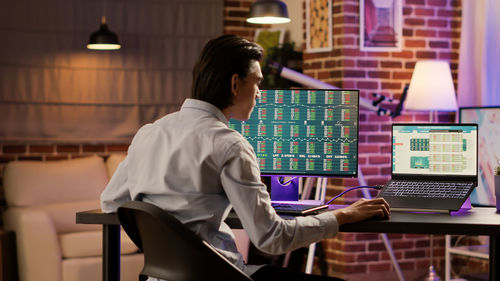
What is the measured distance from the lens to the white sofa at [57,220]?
4469 mm

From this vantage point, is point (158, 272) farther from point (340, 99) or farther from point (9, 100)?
point (9, 100)

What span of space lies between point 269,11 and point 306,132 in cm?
217

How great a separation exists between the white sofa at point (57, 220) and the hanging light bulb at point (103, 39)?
81cm

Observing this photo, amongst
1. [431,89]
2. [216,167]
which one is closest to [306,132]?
[216,167]

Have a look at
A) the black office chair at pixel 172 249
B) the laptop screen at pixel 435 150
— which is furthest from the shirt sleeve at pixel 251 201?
the laptop screen at pixel 435 150

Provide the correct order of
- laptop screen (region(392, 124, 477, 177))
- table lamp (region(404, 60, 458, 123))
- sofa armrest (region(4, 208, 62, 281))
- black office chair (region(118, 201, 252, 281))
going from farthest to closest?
table lamp (region(404, 60, 458, 123)) < sofa armrest (region(4, 208, 62, 281)) < laptop screen (region(392, 124, 477, 177)) < black office chair (region(118, 201, 252, 281))

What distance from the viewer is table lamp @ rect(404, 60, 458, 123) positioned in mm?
4645

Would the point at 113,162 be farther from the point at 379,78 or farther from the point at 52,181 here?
the point at 379,78

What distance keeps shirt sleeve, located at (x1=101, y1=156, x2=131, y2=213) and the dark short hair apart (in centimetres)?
32

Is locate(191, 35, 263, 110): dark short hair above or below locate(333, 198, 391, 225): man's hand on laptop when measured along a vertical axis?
above

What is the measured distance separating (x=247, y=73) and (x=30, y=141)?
12.2 feet

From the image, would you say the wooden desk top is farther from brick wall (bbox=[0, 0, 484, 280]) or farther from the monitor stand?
brick wall (bbox=[0, 0, 484, 280])

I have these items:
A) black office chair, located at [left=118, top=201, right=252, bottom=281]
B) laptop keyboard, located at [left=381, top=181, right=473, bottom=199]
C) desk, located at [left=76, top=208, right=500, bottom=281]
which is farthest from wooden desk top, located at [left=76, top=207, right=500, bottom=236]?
black office chair, located at [left=118, top=201, right=252, bottom=281]

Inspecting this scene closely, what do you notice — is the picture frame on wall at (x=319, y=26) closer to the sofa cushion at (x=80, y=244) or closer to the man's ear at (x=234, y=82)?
the sofa cushion at (x=80, y=244)
